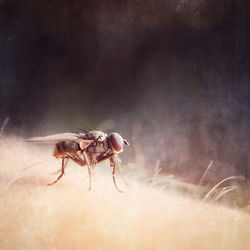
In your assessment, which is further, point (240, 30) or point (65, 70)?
point (240, 30)

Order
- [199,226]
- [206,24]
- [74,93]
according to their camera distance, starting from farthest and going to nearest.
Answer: [206,24] < [199,226] < [74,93]

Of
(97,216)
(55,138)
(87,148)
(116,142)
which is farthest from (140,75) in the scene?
(97,216)

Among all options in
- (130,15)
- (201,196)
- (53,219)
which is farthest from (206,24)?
(53,219)

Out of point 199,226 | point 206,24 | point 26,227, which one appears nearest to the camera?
point 26,227

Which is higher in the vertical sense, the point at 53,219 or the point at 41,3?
the point at 41,3

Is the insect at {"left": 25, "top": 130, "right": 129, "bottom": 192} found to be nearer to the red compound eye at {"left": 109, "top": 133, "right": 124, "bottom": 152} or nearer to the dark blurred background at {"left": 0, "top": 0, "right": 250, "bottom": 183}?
the red compound eye at {"left": 109, "top": 133, "right": 124, "bottom": 152}

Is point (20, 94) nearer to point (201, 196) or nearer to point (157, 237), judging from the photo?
point (157, 237)
